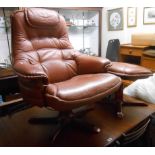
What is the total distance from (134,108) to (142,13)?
196 centimetres

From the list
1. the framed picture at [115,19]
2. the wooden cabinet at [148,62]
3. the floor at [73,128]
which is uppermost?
the framed picture at [115,19]

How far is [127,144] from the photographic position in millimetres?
1223

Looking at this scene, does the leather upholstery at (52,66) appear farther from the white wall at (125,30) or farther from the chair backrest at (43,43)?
the white wall at (125,30)

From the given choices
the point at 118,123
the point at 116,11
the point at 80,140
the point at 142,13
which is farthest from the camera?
the point at 116,11

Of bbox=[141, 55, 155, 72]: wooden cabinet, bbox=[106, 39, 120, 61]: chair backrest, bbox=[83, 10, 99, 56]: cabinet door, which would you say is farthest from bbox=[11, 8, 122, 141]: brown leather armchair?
bbox=[83, 10, 99, 56]: cabinet door

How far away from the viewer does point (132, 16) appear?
9.78 feet

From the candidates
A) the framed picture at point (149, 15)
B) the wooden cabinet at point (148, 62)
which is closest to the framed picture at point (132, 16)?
the framed picture at point (149, 15)

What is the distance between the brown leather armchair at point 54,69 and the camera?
1010 millimetres

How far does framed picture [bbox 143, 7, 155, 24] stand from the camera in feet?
9.10

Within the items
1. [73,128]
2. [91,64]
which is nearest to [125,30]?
[91,64]

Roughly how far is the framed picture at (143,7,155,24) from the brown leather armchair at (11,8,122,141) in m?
1.76

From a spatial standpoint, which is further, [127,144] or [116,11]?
[116,11]
